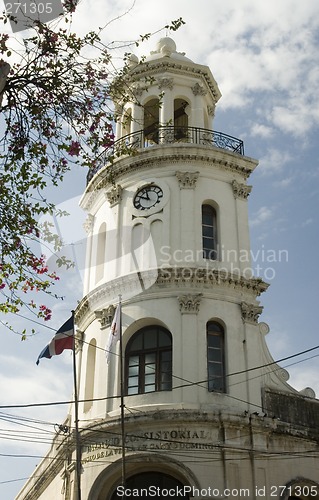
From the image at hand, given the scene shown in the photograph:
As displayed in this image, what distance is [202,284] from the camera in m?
25.2

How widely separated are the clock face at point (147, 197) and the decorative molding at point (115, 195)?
732mm

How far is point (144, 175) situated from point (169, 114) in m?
3.40

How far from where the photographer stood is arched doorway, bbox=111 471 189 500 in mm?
22359

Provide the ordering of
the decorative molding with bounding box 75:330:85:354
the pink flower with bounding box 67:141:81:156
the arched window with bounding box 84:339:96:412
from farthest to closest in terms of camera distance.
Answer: the decorative molding with bounding box 75:330:85:354 → the arched window with bounding box 84:339:96:412 → the pink flower with bounding box 67:141:81:156

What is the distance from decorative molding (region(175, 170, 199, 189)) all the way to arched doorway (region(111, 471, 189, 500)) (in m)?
10.7

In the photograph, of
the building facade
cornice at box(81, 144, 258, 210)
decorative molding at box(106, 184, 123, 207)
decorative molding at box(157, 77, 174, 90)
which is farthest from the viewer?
decorative molding at box(157, 77, 174, 90)

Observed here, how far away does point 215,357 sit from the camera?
80.4ft

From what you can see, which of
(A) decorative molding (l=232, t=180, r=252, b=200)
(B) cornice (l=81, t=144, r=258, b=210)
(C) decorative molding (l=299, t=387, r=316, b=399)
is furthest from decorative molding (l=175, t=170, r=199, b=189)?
(C) decorative molding (l=299, t=387, r=316, b=399)

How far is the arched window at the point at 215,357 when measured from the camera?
23.9 meters

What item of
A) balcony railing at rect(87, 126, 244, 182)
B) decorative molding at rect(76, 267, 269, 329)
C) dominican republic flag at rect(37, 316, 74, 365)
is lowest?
dominican republic flag at rect(37, 316, 74, 365)

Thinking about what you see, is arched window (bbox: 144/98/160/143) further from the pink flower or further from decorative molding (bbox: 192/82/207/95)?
the pink flower

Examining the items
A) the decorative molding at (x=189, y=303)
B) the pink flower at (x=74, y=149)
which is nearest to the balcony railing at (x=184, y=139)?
the decorative molding at (x=189, y=303)

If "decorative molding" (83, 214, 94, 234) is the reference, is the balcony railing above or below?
above

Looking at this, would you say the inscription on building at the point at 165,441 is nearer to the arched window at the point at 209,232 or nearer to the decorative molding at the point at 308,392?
the decorative molding at the point at 308,392
